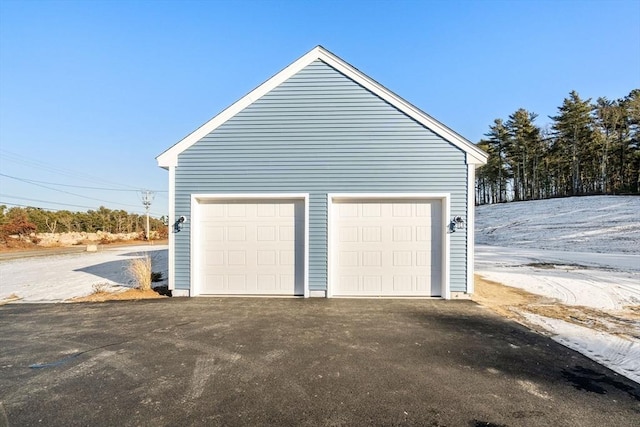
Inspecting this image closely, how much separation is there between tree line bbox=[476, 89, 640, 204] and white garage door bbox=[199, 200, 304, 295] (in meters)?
37.4

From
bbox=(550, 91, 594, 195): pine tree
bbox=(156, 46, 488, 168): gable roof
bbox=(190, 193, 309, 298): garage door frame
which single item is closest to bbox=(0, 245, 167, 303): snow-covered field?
bbox=(190, 193, 309, 298): garage door frame

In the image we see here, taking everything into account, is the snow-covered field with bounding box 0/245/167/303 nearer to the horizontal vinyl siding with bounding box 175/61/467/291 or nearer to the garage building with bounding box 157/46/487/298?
the garage building with bounding box 157/46/487/298

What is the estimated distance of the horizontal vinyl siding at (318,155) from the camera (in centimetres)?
666

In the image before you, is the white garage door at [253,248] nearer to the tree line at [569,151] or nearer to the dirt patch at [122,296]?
the dirt patch at [122,296]

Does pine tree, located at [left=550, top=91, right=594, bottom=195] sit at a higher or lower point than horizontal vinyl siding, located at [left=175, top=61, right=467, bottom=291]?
higher

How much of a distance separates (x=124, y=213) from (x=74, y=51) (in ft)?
110

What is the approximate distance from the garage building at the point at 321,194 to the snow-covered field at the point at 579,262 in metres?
2.44

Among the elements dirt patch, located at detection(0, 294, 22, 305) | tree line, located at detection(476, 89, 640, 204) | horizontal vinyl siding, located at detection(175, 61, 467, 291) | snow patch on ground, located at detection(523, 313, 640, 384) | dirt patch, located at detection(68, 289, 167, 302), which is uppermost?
tree line, located at detection(476, 89, 640, 204)

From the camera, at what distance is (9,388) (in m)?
2.96

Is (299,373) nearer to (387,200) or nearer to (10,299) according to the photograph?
(387,200)

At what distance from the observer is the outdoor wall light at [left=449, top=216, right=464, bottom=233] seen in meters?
6.52

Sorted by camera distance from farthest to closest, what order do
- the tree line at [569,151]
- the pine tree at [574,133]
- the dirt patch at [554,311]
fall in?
the pine tree at [574,133] → the tree line at [569,151] → the dirt patch at [554,311]

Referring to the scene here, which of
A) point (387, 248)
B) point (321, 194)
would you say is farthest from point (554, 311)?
point (321, 194)

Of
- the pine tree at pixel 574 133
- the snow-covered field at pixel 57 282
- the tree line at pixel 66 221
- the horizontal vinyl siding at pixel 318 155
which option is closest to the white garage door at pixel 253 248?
the horizontal vinyl siding at pixel 318 155
